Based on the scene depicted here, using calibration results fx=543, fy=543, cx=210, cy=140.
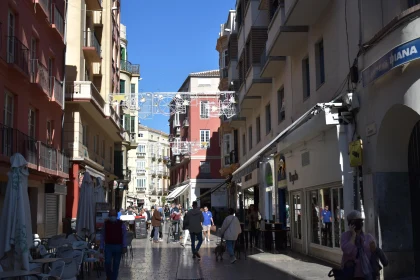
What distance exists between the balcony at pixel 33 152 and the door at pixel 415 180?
11.7 metres

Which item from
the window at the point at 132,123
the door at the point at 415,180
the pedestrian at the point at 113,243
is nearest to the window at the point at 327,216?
the door at the point at 415,180

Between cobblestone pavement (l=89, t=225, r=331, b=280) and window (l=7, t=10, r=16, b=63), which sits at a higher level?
window (l=7, t=10, r=16, b=63)

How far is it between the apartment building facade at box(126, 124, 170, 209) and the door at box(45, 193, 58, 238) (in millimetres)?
73927

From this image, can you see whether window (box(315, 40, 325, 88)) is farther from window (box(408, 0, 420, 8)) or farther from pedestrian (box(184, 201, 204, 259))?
pedestrian (box(184, 201, 204, 259))

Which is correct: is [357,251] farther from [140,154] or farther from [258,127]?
[140,154]

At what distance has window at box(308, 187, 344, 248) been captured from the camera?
49.8 feet

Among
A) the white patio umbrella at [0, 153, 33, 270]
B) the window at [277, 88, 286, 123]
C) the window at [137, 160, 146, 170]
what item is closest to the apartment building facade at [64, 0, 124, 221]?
the window at [277, 88, 286, 123]

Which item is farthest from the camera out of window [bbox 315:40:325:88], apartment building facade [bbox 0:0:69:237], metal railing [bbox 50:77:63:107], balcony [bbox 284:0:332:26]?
metal railing [bbox 50:77:63:107]

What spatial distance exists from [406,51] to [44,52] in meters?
16.3

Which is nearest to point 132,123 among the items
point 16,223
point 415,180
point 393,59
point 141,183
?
point 16,223

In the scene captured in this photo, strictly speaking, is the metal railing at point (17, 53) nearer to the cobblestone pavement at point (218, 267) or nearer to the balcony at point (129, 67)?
the cobblestone pavement at point (218, 267)

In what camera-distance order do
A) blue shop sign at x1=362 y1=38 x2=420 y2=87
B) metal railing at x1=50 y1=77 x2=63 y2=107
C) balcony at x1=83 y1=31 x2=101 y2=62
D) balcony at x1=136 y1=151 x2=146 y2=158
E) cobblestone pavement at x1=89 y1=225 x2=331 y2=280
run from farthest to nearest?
balcony at x1=136 y1=151 x2=146 y2=158
balcony at x1=83 y1=31 x2=101 y2=62
metal railing at x1=50 y1=77 x2=63 y2=107
cobblestone pavement at x1=89 y1=225 x2=331 y2=280
blue shop sign at x1=362 y1=38 x2=420 y2=87

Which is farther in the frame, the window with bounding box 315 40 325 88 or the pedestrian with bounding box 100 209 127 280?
the window with bounding box 315 40 325 88

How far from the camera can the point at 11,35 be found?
59.8 ft
